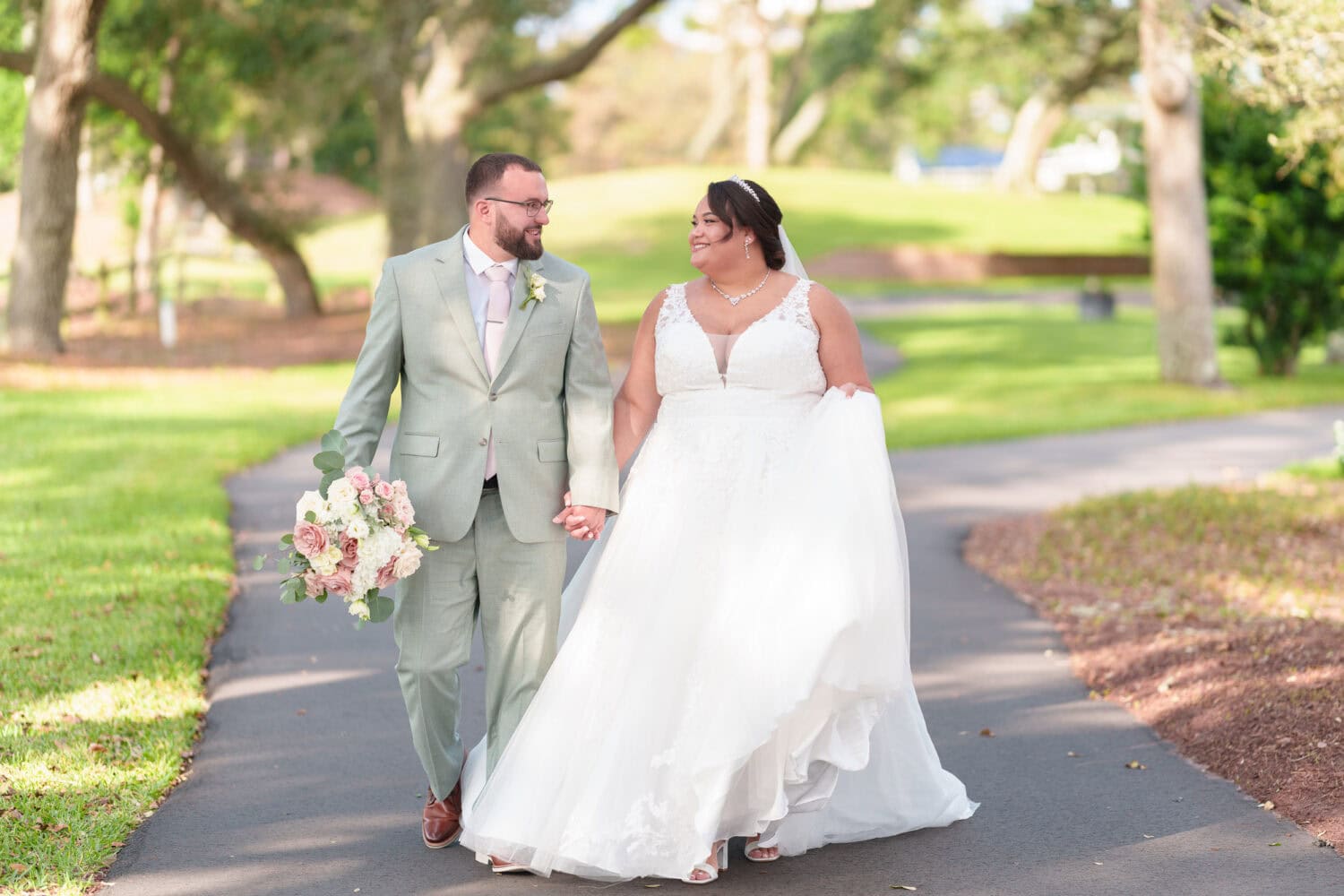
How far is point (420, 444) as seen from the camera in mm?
5219

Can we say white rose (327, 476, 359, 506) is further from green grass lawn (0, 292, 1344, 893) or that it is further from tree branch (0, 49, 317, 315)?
tree branch (0, 49, 317, 315)

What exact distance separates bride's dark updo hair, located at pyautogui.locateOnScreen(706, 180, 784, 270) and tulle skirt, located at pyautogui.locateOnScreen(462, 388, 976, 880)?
0.57m

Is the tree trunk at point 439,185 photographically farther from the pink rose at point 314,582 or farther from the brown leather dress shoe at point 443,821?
the pink rose at point 314,582

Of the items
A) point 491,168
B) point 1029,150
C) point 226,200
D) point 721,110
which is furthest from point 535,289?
point 721,110

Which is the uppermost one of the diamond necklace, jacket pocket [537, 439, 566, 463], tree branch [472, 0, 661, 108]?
tree branch [472, 0, 661, 108]

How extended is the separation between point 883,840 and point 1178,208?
17219mm

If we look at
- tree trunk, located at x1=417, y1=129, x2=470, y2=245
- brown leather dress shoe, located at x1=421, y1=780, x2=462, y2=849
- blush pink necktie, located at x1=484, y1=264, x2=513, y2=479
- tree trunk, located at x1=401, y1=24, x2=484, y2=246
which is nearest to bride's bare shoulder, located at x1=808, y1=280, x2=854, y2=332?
blush pink necktie, located at x1=484, y1=264, x2=513, y2=479

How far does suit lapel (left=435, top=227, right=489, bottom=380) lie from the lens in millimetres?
5160

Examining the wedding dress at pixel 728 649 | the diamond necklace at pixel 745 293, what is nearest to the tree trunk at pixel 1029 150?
the diamond necklace at pixel 745 293

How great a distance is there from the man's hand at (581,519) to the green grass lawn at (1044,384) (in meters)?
12.7

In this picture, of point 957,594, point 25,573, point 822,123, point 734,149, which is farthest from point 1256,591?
point 734,149

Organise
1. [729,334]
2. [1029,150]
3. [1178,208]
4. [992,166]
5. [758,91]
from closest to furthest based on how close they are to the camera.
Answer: [729,334] < [1178,208] < [758,91] < [1029,150] < [992,166]

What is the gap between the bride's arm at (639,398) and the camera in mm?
5637

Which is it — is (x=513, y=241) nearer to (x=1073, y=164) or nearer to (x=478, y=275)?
(x=478, y=275)
